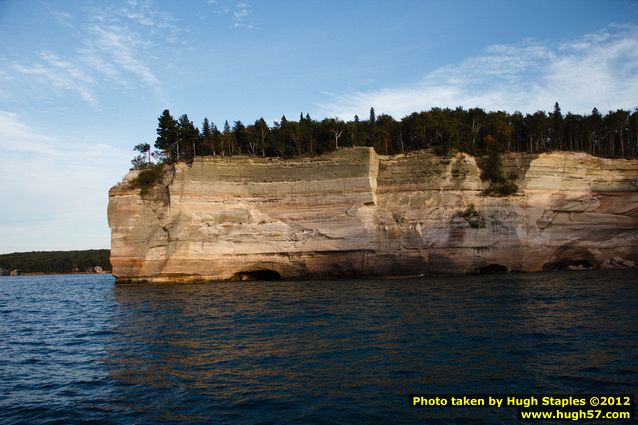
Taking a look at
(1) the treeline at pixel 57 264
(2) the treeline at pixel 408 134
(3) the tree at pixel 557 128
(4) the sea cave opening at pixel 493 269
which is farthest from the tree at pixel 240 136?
(1) the treeline at pixel 57 264

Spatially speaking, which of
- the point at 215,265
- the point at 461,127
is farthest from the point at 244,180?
the point at 461,127

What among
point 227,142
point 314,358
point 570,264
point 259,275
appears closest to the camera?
point 314,358

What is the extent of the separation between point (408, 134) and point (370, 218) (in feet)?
48.6

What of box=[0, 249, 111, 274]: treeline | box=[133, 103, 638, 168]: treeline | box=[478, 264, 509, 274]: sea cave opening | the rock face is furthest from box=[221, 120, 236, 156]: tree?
box=[0, 249, 111, 274]: treeline

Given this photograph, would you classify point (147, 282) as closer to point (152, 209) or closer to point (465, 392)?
point (152, 209)

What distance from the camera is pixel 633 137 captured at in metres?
45.1

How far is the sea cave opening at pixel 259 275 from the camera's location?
37.5 m

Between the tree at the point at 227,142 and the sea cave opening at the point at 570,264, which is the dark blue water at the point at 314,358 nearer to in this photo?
the sea cave opening at the point at 570,264

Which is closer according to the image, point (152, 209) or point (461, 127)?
point (152, 209)

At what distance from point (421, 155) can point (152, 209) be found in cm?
2252

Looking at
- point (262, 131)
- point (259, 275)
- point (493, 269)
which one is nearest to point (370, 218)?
point (493, 269)

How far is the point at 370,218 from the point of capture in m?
33.9

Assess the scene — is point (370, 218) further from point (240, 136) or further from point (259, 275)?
point (240, 136)

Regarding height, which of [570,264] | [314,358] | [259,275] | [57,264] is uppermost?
[314,358]
